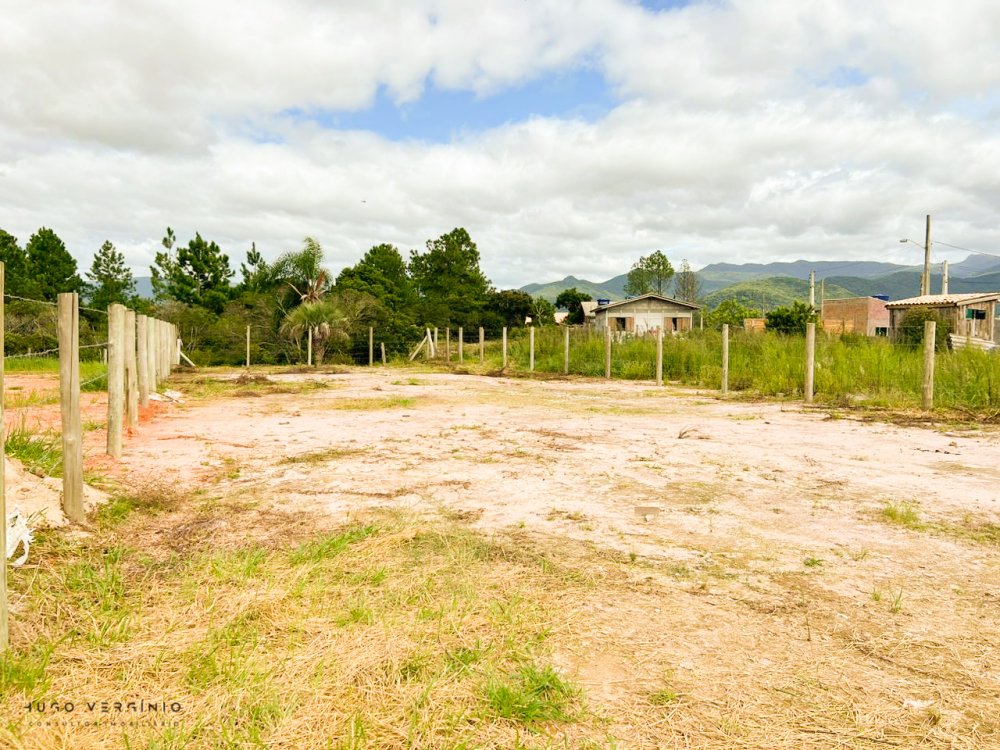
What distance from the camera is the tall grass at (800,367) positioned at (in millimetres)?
9953

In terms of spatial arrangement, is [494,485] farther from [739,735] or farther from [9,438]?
[9,438]

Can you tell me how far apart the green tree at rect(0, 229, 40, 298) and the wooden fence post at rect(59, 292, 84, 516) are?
37.7 m

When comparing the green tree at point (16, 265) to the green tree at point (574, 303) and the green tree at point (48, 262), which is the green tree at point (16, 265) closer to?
the green tree at point (48, 262)

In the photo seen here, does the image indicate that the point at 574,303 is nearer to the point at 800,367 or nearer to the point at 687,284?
the point at 687,284

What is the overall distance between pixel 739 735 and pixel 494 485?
310 cm

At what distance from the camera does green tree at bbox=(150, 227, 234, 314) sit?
43312 millimetres

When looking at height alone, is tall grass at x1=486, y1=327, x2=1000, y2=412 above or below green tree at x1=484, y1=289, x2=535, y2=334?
below

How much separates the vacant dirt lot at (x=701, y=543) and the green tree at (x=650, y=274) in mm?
83183

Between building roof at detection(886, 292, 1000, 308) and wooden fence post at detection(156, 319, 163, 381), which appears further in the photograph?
building roof at detection(886, 292, 1000, 308)

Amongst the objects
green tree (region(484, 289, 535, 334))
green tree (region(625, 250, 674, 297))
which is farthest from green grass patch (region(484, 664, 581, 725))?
green tree (region(625, 250, 674, 297))

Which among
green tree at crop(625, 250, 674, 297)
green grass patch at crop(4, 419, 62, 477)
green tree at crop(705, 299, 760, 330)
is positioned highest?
green tree at crop(625, 250, 674, 297)

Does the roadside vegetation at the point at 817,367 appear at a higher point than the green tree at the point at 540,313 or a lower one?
lower

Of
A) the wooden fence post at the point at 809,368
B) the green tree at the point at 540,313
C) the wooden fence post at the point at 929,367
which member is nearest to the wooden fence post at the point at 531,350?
the wooden fence post at the point at 809,368

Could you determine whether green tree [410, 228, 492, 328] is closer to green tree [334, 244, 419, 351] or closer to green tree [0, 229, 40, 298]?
green tree [334, 244, 419, 351]
